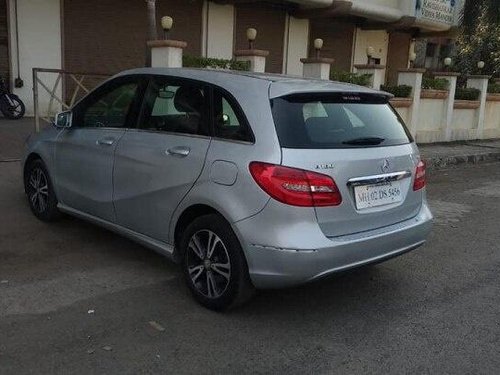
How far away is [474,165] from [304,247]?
10.1 metres

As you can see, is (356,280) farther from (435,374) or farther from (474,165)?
(474,165)

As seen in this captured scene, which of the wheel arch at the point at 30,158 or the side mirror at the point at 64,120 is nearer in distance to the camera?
the side mirror at the point at 64,120

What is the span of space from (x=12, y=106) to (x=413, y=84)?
9052 millimetres

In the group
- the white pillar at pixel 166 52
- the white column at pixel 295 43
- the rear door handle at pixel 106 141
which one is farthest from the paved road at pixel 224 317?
the white column at pixel 295 43

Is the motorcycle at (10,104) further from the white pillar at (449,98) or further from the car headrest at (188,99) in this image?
the white pillar at (449,98)

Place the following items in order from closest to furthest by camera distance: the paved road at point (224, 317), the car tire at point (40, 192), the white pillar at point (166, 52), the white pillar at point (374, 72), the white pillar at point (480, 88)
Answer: the paved road at point (224, 317) → the car tire at point (40, 192) → the white pillar at point (166, 52) → the white pillar at point (374, 72) → the white pillar at point (480, 88)

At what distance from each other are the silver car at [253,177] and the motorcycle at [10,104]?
8.24 metres

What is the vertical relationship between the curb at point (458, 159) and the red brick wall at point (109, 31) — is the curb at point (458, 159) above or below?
below

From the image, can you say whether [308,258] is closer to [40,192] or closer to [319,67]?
[40,192]

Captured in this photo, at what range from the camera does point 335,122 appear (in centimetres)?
402

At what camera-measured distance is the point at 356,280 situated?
15.6ft

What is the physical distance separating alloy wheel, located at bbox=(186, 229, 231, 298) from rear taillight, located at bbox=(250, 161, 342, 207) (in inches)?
21.8

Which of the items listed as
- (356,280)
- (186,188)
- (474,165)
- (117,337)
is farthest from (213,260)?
(474,165)

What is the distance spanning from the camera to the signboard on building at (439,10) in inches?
789
